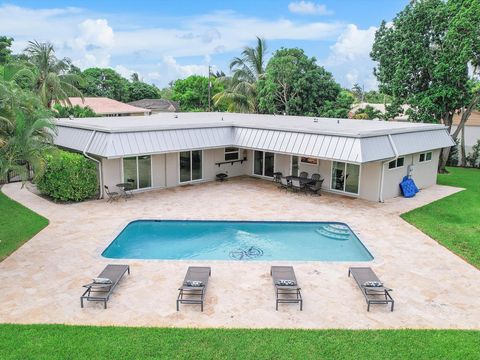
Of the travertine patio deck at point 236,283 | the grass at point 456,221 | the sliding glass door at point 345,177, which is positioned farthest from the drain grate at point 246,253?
the sliding glass door at point 345,177

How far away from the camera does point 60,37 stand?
119ft

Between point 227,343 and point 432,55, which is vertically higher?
point 432,55

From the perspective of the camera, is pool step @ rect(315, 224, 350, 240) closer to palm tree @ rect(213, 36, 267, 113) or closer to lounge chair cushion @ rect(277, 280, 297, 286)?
lounge chair cushion @ rect(277, 280, 297, 286)

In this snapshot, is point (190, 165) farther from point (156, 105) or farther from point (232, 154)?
point (156, 105)

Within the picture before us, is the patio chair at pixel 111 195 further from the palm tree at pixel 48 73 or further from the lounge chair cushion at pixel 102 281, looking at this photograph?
the palm tree at pixel 48 73

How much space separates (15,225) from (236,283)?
9932 mm

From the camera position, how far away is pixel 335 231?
644 inches

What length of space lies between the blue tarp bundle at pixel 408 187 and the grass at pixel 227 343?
12958 millimetres

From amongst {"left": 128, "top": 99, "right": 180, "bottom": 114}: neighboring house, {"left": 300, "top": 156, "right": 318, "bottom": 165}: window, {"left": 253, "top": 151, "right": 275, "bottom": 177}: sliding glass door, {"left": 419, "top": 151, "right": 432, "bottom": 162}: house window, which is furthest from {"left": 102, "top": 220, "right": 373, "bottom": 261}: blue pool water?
{"left": 128, "top": 99, "right": 180, "bottom": 114}: neighboring house

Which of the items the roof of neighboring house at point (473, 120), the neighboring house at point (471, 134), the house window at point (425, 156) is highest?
the roof of neighboring house at point (473, 120)

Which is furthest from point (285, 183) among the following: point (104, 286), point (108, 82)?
point (108, 82)

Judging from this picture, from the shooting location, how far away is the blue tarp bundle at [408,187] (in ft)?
70.0

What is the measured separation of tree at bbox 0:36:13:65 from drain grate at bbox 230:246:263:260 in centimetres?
4588

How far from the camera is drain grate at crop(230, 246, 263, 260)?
13812 mm
